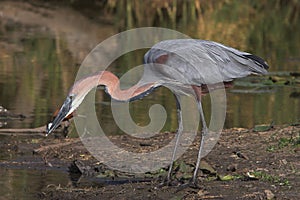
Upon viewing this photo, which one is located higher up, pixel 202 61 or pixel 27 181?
pixel 202 61

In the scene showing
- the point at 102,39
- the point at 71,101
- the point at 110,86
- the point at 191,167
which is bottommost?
the point at 191,167

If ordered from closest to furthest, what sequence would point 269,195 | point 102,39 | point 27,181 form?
point 269,195 < point 27,181 < point 102,39

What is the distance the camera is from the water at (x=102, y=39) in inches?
403

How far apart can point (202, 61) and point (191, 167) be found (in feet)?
3.05

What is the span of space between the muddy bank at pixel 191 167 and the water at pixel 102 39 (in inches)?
11.0

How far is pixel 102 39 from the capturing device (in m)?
17.0

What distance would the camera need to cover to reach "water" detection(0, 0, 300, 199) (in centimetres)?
1023

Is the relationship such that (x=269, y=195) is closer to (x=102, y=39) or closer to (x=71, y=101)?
(x=71, y=101)

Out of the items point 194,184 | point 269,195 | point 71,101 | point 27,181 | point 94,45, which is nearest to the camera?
point 269,195

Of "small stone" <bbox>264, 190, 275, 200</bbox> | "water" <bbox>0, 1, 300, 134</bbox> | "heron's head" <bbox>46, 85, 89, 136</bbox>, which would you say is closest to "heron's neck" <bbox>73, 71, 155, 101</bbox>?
"heron's head" <bbox>46, 85, 89, 136</bbox>

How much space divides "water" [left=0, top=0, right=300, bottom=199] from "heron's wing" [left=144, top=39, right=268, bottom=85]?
136 cm

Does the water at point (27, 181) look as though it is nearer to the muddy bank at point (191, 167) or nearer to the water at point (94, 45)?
the muddy bank at point (191, 167)

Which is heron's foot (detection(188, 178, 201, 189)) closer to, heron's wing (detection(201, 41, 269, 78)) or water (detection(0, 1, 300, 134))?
heron's wing (detection(201, 41, 269, 78))

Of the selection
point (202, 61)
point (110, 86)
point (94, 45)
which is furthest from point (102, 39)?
point (110, 86)
